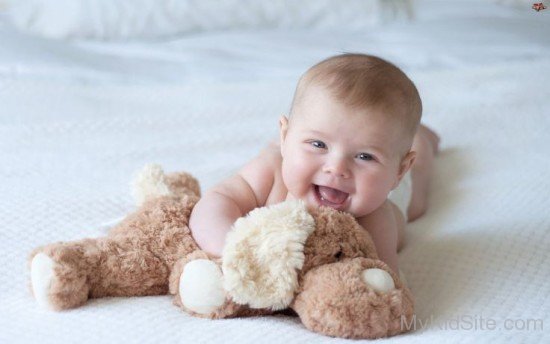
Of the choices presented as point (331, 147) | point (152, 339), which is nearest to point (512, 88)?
point (331, 147)

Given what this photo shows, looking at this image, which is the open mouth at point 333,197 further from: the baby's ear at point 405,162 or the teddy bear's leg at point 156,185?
the teddy bear's leg at point 156,185

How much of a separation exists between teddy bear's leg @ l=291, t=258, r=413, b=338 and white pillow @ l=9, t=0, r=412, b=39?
5.06ft

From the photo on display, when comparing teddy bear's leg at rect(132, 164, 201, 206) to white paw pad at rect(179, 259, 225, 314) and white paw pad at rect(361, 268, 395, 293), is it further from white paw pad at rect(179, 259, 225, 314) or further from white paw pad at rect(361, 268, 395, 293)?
white paw pad at rect(361, 268, 395, 293)

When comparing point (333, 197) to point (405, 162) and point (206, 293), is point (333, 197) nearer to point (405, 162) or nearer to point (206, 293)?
point (405, 162)

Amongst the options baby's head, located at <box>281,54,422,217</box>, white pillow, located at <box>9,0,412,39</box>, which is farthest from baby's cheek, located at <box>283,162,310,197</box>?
white pillow, located at <box>9,0,412,39</box>

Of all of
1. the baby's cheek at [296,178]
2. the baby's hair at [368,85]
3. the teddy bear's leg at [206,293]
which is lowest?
the teddy bear's leg at [206,293]

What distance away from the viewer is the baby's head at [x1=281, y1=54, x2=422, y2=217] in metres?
1.14

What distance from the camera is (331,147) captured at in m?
1.15

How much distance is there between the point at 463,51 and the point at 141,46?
965 mm

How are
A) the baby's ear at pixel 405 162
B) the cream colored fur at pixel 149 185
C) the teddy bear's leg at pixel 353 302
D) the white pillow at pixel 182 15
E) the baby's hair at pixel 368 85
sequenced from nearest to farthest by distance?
1. the teddy bear's leg at pixel 353 302
2. the baby's hair at pixel 368 85
3. the baby's ear at pixel 405 162
4. the cream colored fur at pixel 149 185
5. the white pillow at pixel 182 15

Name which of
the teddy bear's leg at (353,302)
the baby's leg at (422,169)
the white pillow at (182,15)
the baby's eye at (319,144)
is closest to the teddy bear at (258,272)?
the teddy bear's leg at (353,302)

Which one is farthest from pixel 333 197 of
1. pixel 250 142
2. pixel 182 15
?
pixel 182 15

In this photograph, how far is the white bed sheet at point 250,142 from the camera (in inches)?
43.1

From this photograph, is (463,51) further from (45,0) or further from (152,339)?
(152,339)
